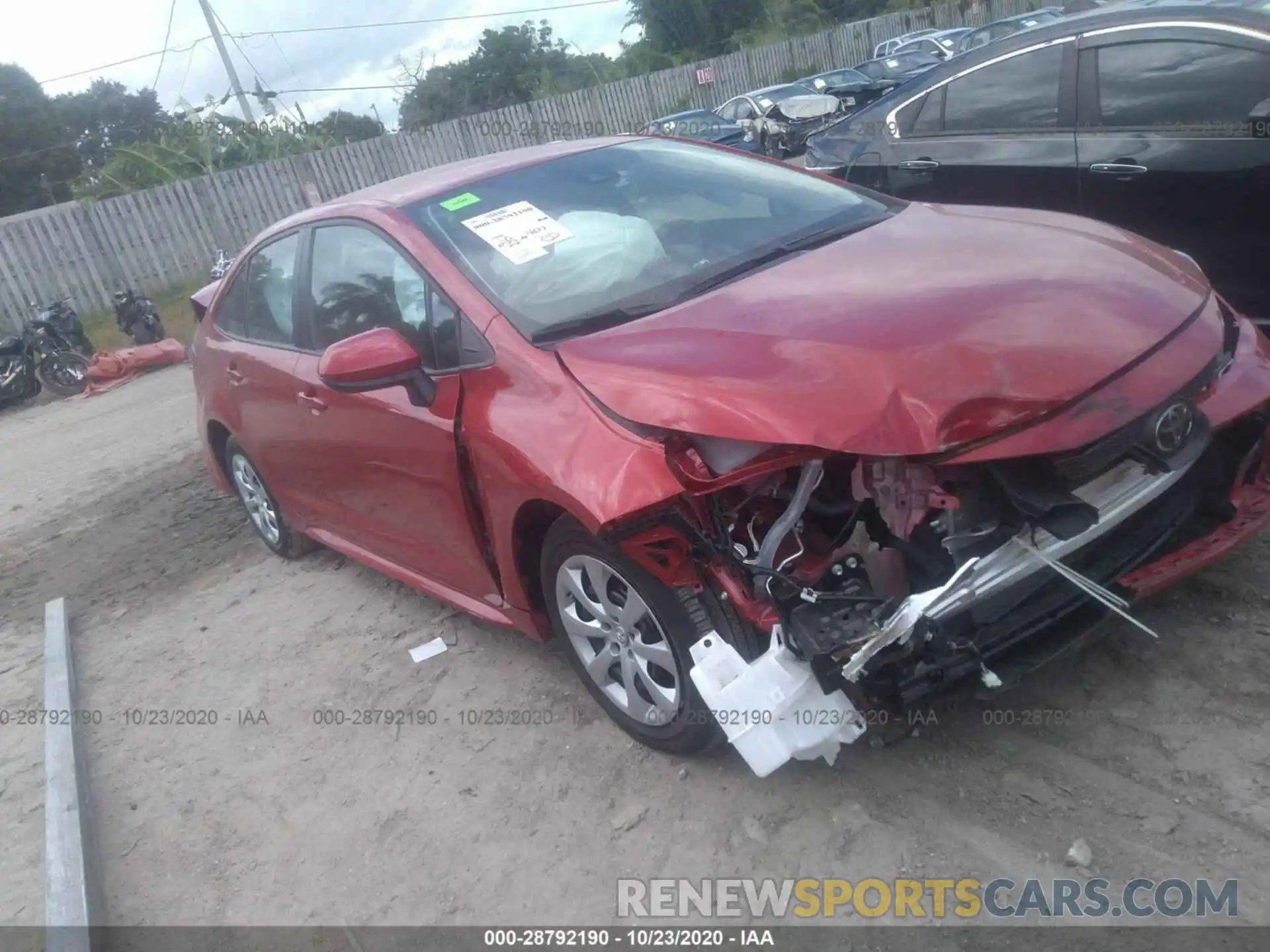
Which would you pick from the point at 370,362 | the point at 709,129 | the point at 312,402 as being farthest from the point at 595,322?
the point at 709,129

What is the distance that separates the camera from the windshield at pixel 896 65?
23.9 meters

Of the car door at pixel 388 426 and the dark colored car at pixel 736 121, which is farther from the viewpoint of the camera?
the dark colored car at pixel 736 121

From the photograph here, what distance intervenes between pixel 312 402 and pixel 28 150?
5020 cm

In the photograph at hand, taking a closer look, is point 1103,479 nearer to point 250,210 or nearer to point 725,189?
point 725,189

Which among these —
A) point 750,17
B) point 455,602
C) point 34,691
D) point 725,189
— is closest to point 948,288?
point 725,189

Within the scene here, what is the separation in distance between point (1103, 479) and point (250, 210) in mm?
17932

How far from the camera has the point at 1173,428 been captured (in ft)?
8.41

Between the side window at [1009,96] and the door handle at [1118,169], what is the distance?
14.3 inches

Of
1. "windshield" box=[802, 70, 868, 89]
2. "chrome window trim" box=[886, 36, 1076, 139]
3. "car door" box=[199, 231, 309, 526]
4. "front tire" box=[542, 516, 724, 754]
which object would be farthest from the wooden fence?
"front tire" box=[542, 516, 724, 754]

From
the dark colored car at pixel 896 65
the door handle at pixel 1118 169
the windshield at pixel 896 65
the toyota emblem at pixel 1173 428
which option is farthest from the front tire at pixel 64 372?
the windshield at pixel 896 65

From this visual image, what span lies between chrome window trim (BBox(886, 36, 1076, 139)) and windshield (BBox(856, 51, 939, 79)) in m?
Result: 19.5

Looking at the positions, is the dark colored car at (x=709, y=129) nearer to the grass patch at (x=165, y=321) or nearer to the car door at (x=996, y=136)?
the grass patch at (x=165, y=321)

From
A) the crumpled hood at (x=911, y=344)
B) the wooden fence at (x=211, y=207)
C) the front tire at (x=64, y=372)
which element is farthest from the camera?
the wooden fence at (x=211, y=207)

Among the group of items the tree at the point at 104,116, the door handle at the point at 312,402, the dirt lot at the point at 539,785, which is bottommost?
the dirt lot at the point at 539,785
